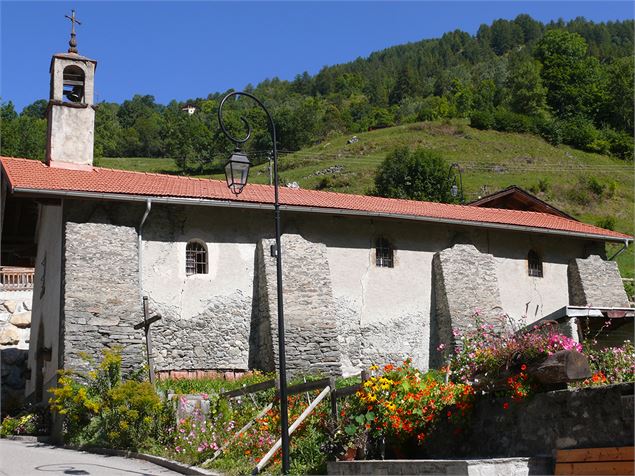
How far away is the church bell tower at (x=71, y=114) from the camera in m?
20.8

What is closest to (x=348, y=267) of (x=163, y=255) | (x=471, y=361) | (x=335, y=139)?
(x=163, y=255)

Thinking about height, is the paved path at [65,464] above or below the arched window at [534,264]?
below

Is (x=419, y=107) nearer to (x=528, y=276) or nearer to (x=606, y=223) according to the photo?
(x=606, y=223)

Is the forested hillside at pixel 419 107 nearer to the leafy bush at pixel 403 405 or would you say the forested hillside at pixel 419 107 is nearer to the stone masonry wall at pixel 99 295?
the stone masonry wall at pixel 99 295

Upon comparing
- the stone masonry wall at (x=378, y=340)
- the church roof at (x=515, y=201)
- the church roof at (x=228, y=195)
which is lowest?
the stone masonry wall at (x=378, y=340)

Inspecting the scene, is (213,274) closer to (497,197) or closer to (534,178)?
(497,197)

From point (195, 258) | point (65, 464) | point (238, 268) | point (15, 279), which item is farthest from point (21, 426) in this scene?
point (15, 279)

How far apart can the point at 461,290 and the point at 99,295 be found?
1010 centimetres

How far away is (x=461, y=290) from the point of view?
22109 mm

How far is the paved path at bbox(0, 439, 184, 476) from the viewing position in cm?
1094

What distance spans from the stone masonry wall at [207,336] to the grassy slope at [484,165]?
103ft

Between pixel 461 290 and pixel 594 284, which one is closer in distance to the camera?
pixel 461 290

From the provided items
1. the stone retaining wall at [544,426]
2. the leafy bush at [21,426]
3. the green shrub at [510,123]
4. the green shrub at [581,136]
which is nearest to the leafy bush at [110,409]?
the leafy bush at [21,426]

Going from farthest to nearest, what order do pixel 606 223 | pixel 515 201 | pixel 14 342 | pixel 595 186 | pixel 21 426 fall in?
pixel 595 186 → pixel 606 223 → pixel 515 201 → pixel 14 342 → pixel 21 426
